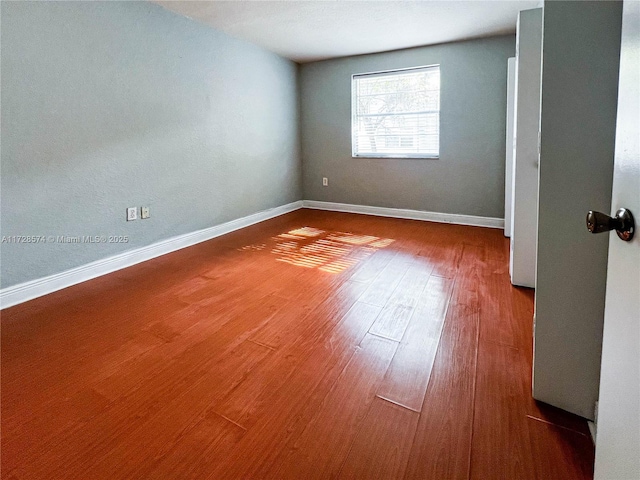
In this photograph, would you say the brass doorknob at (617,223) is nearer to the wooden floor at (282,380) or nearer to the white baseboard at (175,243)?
the wooden floor at (282,380)

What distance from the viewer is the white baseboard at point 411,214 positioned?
4.61m

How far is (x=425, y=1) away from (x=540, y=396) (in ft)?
10.5

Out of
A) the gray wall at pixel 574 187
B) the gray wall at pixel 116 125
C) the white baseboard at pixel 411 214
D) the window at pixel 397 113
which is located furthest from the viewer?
the window at pixel 397 113

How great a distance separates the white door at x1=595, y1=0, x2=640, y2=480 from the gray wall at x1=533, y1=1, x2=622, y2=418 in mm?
602

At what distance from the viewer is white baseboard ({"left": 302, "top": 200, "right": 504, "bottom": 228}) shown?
15.1 feet

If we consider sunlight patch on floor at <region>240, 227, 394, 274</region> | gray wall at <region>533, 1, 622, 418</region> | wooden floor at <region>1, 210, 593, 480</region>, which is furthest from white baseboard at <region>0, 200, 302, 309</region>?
gray wall at <region>533, 1, 622, 418</region>

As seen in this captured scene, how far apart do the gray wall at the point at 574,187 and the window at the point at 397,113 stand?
12.0 feet

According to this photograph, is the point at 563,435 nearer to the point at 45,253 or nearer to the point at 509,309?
the point at 509,309

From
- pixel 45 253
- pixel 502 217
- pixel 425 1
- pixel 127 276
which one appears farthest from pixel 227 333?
pixel 502 217

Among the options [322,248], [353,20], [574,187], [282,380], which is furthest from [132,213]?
[574,187]

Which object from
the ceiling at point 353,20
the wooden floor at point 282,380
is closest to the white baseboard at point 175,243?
the wooden floor at point 282,380

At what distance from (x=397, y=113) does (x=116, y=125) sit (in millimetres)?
3363

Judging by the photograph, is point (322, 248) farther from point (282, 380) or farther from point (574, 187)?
point (574, 187)

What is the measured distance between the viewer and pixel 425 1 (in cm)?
323
